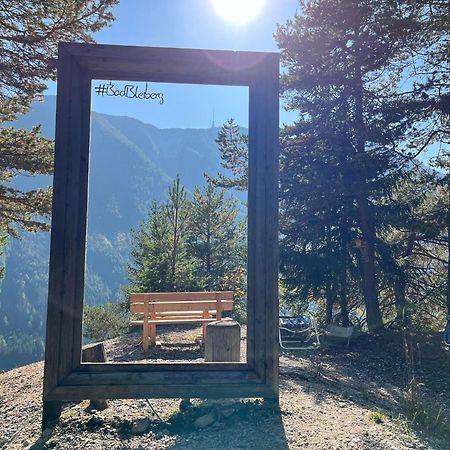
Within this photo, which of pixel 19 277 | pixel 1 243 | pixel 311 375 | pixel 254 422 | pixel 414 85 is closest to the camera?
pixel 254 422

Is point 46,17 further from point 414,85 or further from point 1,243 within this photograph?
point 414,85

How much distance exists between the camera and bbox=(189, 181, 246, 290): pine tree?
54.3ft

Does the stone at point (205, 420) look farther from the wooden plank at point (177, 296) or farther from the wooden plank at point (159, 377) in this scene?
the wooden plank at point (177, 296)

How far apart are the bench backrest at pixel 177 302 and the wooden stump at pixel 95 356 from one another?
2734mm

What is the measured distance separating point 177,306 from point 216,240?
9.77m

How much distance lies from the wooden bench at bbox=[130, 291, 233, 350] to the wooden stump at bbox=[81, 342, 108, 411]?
2722 millimetres

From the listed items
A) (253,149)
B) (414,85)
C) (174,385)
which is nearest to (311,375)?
(174,385)

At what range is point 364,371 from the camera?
26.2 feet

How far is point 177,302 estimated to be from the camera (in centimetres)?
764

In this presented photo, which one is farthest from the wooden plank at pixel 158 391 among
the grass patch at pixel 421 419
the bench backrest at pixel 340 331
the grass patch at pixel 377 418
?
the bench backrest at pixel 340 331

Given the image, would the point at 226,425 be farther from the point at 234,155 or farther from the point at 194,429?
the point at 234,155

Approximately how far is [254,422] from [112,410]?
146 cm

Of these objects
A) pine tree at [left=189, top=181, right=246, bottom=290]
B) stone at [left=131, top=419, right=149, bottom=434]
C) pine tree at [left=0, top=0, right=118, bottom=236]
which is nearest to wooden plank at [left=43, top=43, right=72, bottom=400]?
stone at [left=131, top=419, right=149, bottom=434]

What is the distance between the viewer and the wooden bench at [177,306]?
7570mm
